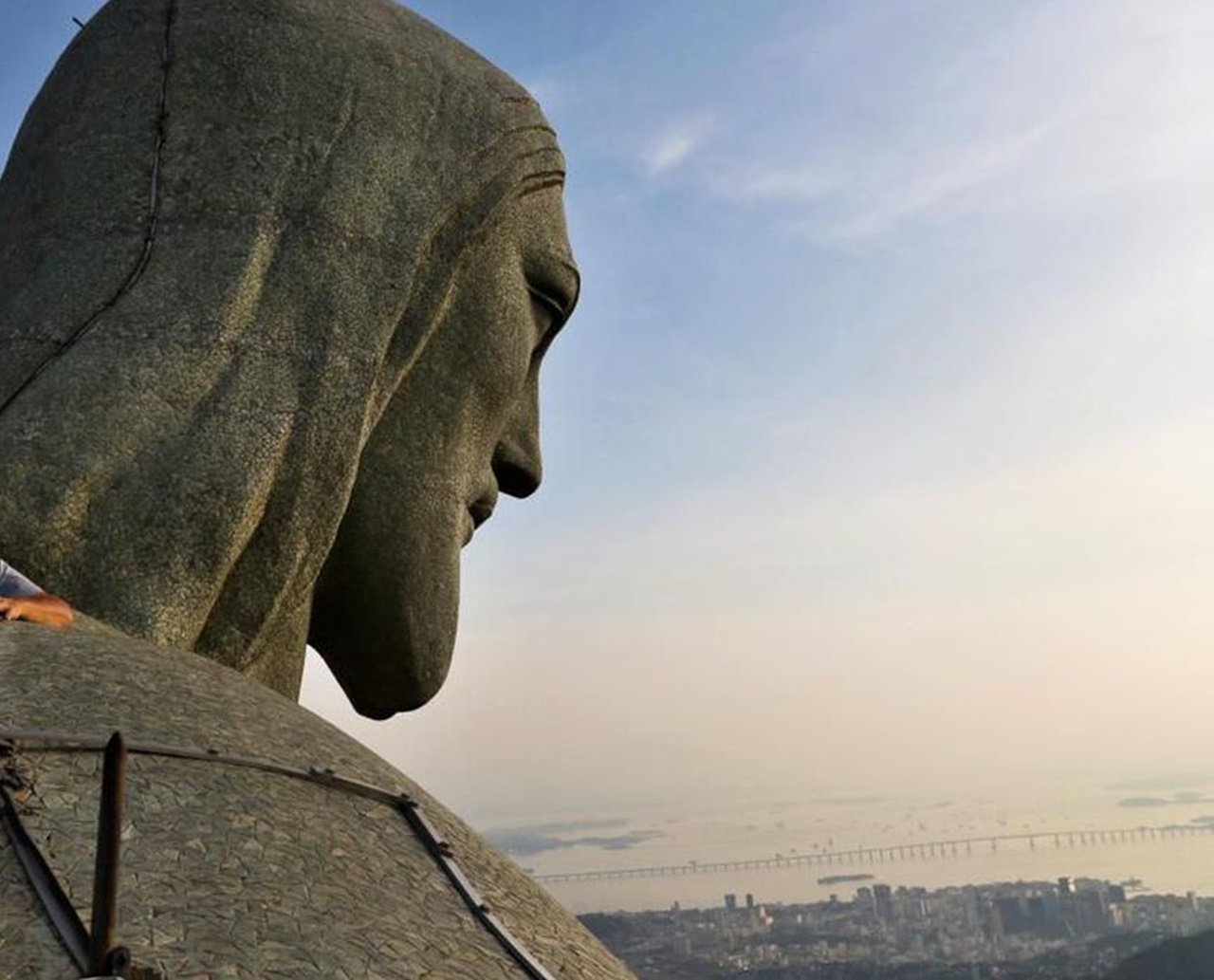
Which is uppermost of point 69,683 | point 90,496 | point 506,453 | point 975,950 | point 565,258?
point 565,258

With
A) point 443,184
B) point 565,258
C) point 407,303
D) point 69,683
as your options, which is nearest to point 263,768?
point 69,683

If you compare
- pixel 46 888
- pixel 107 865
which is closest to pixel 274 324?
pixel 46 888

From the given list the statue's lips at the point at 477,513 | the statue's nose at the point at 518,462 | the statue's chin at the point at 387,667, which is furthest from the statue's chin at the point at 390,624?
the statue's nose at the point at 518,462

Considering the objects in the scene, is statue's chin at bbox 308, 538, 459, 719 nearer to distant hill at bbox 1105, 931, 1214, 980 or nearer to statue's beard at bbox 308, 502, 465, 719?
statue's beard at bbox 308, 502, 465, 719

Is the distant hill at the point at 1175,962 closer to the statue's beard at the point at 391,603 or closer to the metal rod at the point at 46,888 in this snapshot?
the statue's beard at the point at 391,603

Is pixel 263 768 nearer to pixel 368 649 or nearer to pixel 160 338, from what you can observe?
pixel 160 338

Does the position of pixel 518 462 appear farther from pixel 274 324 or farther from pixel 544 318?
pixel 274 324

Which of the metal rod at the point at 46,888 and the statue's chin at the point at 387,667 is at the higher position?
the statue's chin at the point at 387,667
